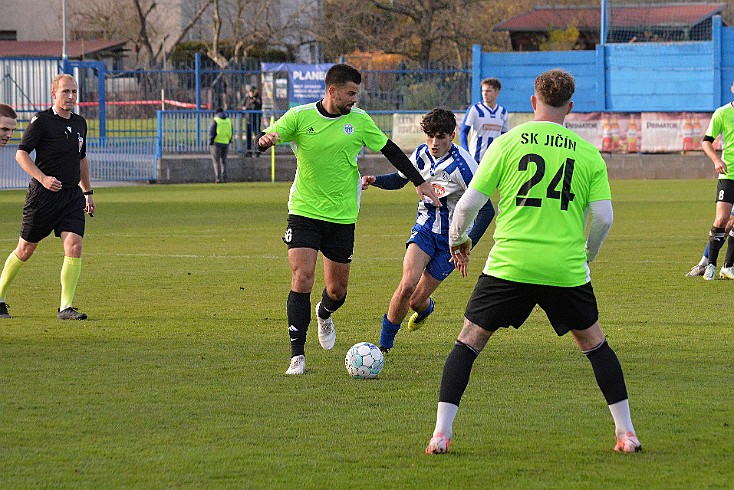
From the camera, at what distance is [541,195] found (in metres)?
5.52

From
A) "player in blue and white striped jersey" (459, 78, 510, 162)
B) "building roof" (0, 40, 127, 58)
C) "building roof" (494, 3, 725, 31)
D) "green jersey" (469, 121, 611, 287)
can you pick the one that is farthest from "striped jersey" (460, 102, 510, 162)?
"building roof" (0, 40, 127, 58)

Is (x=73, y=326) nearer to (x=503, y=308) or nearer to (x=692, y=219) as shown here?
(x=503, y=308)

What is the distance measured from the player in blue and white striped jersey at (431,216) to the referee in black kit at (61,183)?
3.03m

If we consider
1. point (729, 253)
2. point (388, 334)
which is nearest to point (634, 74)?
point (729, 253)

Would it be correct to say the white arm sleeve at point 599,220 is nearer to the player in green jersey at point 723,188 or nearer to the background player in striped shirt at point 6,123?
the background player in striped shirt at point 6,123

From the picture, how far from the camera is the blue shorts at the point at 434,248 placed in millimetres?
8375

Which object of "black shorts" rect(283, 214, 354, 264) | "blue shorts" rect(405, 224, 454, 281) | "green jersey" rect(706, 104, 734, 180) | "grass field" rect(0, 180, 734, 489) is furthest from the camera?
"green jersey" rect(706, 104, 734, 180)

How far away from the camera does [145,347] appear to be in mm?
8695

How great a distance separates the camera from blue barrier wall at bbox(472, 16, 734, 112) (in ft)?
102

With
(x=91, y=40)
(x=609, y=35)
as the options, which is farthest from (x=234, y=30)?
(x=609, y=35)

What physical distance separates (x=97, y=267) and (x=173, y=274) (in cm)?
123

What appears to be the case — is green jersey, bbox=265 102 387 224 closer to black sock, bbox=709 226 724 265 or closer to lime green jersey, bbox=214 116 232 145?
black sock, bbox=709 226 724 265

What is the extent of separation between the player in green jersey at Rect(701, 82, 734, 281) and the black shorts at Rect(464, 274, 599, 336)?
285 inches

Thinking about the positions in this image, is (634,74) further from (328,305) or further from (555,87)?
(555,87)
